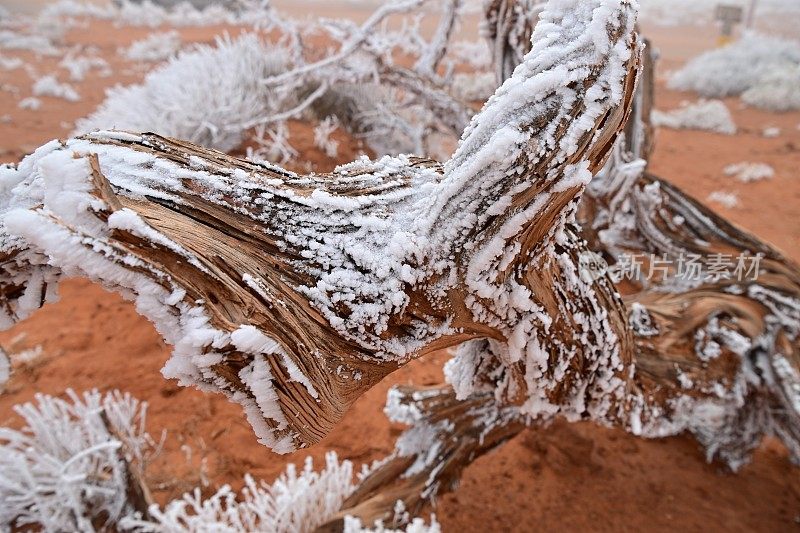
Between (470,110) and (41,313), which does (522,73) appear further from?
(41,313)

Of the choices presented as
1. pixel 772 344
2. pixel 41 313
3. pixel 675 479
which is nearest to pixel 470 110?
pixel 772 344

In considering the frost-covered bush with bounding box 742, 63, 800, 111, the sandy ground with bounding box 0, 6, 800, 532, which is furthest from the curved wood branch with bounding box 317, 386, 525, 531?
the frost-covered bush with bounding box 742, 63, 800, 111

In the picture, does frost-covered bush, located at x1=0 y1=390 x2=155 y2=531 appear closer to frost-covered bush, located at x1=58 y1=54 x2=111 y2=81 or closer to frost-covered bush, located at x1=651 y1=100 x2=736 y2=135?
frost-covered bush, located at x1=651 y1=100 x2=736 y2=135

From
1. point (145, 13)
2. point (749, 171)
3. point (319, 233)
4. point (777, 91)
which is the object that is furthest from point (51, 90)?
point (777, 91)

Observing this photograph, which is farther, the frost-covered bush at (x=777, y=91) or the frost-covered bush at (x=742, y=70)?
the frost-covered bush at (x=742, y=70)

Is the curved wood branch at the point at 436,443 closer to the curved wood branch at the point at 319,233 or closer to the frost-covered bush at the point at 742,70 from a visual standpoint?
the curved wood branch at the point at 319,233

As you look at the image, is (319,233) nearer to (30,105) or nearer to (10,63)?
(30,105)

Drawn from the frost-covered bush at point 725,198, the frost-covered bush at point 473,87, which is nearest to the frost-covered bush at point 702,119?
the frost-covered bush at point 473,87

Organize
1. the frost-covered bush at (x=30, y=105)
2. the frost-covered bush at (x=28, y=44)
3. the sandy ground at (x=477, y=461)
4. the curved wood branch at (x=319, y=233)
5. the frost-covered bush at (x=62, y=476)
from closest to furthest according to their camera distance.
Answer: the curved wood branch at (x=319, y=233) → the frost-covered bush at (x=62, y=476) → the sandy ground at (x=477, y=461) → the frost-covered bush at (x=30, y=105) → the frost-covered bush at (x=28, y=44)
